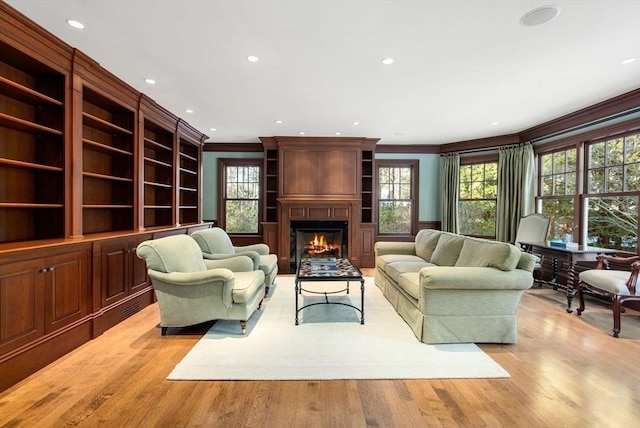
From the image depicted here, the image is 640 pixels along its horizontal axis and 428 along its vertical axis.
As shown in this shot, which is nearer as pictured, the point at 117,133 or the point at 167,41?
the point at 167,41

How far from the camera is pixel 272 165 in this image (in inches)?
268

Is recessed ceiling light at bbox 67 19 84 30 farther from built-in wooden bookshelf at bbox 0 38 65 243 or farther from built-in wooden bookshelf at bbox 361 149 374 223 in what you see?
built-in wooden bookshelf at bbox 361 149 374 223

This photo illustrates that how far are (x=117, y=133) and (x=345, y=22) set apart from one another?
3287mm

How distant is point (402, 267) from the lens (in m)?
3.88

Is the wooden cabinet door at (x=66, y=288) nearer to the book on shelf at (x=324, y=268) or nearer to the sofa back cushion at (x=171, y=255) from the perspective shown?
the sofa back cushion at (x=171, y=255)

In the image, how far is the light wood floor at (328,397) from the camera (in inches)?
73.7

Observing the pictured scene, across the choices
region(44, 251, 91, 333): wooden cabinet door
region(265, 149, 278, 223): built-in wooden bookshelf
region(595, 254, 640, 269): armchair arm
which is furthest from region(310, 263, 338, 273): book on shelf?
region(595, 254, 640, 269): armchair arm

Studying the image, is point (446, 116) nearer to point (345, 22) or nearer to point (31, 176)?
point (345, 22)

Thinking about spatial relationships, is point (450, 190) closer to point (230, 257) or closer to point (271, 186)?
point (271, 186)

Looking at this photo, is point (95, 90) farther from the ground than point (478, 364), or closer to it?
farther from the ground

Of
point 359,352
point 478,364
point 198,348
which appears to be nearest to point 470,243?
point 478,364

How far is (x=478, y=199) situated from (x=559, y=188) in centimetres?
152

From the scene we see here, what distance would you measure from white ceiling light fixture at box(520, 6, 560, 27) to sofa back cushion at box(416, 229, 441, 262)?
2.70m

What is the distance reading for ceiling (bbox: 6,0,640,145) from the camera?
2314 mm
